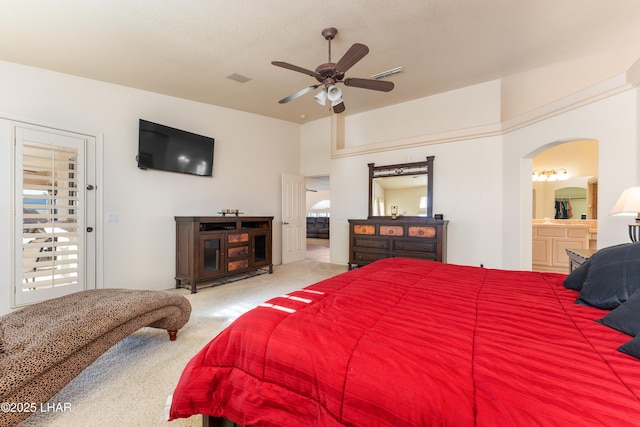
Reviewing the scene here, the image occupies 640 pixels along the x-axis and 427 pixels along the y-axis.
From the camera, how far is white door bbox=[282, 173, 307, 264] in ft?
19.1

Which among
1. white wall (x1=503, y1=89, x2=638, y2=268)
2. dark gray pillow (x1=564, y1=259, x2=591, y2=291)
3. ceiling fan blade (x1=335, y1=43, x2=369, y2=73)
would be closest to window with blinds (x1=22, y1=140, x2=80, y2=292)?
ceiling fan blade (x1=335, y1=43, x2=369, y2=73)

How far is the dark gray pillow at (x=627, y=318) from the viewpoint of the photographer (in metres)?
0.99

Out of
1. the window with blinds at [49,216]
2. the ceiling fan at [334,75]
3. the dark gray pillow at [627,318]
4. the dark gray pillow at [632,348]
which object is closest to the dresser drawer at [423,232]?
the ceiling fan at [334,75]

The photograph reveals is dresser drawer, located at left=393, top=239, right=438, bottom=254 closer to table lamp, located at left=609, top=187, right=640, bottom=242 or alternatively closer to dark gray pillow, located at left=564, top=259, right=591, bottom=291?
table lamp, located at left=609, top=187, right=640, bottom=242

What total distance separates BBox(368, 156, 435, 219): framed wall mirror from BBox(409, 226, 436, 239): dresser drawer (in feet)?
1.29

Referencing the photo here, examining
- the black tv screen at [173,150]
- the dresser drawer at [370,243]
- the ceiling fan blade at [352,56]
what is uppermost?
the ceiling fan blade at [352,56]

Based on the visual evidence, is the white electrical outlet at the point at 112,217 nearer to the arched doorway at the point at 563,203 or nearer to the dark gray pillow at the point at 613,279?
the dark gray pillow at the point at 613,279

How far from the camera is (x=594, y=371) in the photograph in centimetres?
79

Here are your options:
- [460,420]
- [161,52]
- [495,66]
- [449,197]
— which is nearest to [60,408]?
[460,420]

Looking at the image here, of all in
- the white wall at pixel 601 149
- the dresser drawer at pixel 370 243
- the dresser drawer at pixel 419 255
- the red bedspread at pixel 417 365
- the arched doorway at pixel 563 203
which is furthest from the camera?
the dresser drawer at pixel 370 243

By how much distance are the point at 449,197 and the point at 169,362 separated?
4.57 meters

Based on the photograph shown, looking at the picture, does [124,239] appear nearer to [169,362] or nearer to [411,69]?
[169,362]

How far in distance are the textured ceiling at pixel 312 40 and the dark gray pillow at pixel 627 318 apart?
2.72 m

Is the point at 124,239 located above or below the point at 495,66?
below
